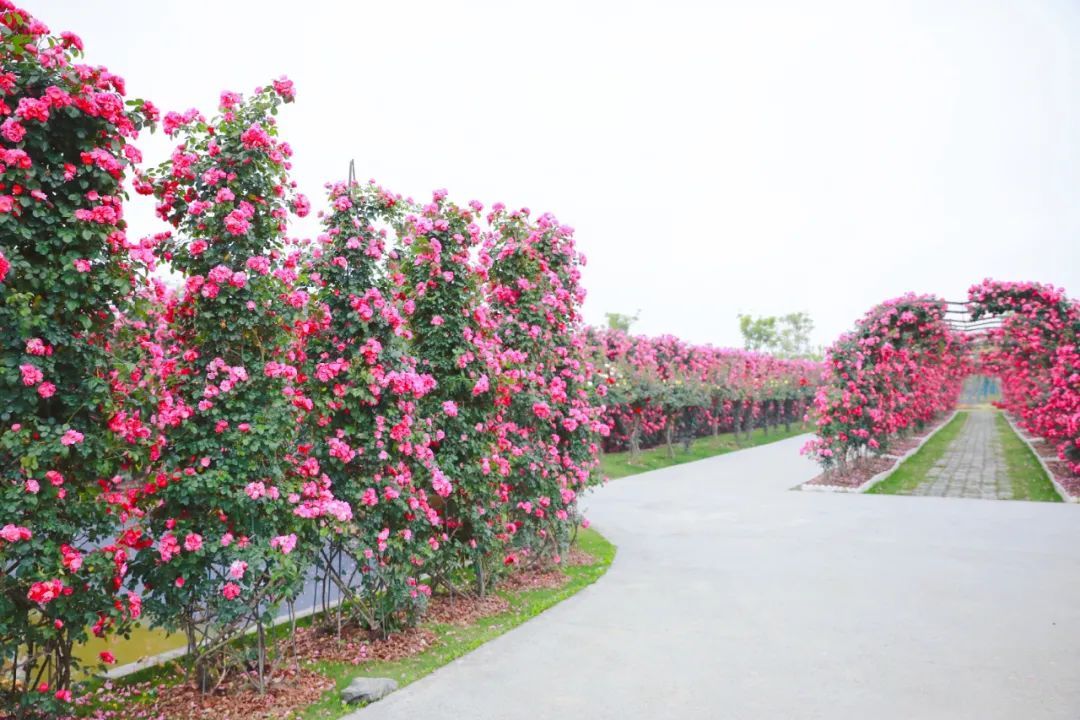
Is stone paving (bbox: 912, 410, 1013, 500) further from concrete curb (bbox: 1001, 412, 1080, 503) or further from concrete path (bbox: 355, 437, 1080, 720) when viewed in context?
concrete path (bbox: 355, 437, 1080, 720)

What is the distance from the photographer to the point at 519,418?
22.9 feet

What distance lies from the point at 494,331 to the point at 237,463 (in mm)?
3252

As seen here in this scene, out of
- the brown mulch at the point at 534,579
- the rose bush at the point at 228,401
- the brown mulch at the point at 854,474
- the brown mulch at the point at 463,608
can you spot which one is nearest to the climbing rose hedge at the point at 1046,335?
the brown mulch at the point at 854,474

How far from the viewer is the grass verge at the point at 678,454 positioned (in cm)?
1614

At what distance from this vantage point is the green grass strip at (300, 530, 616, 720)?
4.15 metres

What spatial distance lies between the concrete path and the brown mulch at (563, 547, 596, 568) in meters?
0.34

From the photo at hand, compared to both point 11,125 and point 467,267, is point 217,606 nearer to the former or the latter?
point 11,125

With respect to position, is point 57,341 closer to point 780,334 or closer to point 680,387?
point 680,387

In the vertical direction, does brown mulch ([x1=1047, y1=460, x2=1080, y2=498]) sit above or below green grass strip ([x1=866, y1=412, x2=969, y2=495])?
below

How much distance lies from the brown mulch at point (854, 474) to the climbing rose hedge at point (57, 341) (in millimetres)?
12109

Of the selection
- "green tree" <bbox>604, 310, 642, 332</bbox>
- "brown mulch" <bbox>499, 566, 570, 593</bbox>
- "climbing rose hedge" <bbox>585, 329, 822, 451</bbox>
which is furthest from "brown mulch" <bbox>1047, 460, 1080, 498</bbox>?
"green tree" <bbox>604, 310, 642, 332</bbox>

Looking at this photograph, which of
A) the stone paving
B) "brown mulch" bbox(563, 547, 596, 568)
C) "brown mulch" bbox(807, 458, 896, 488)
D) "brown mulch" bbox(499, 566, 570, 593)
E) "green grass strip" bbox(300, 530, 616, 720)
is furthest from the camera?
"brown mulch" bbox(807, 458, 896, 488)

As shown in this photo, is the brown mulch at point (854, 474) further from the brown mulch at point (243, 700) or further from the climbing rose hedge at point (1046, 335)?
the brown mulch at point (243, 700)

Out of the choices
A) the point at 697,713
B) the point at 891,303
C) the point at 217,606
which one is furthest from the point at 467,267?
the point at 891,303
